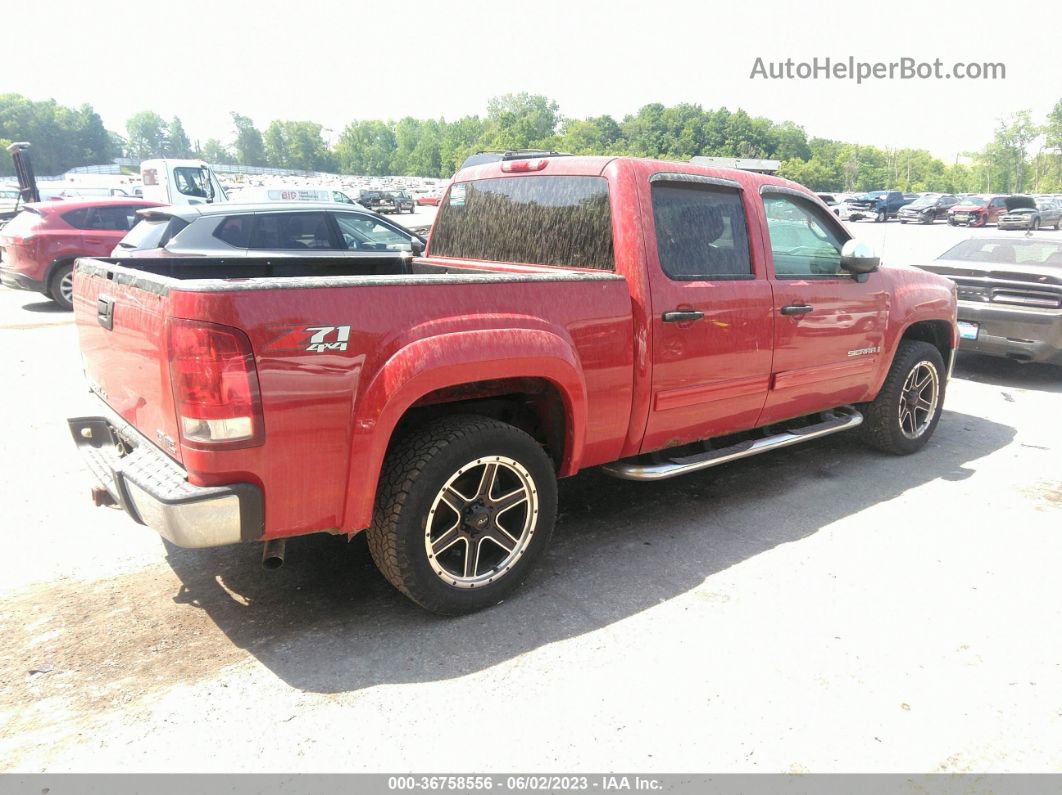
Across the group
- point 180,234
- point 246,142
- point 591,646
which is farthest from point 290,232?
point 246,142

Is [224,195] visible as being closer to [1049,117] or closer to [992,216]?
[992,216]

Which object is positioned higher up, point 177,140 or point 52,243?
Answer: point 177,140

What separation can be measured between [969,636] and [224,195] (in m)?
23.6

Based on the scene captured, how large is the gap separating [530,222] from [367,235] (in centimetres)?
603

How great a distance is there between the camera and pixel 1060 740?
2.52 meters

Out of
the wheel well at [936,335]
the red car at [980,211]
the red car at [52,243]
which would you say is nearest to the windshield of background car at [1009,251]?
the wheel well at [936,335]

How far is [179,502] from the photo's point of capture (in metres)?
2.47

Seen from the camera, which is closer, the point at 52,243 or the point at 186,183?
the point at 52,243

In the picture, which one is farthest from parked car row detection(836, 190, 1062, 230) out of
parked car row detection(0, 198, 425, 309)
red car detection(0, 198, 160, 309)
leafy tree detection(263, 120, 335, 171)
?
leafy tree detection(263, 120, 335, 171)

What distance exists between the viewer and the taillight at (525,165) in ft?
13.4

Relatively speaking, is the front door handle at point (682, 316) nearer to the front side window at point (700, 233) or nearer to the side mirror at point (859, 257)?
the front side window at point (700, 233)

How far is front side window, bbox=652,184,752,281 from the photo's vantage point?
3.77 m

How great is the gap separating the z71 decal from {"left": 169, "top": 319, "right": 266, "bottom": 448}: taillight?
0.34ft

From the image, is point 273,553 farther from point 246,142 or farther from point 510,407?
point 246,142
